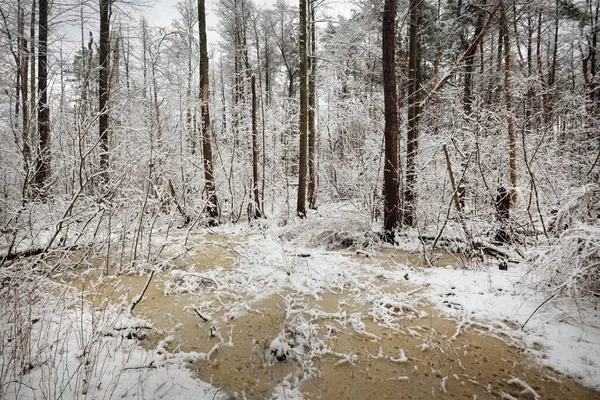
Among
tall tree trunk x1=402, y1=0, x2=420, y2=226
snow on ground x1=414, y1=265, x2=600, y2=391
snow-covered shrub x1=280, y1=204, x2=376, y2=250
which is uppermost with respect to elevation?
tall tree trunk x1=402, y1=0, x2=420, y2=226

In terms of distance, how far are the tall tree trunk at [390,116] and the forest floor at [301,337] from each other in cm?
212

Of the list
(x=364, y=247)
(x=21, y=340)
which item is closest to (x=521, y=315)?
(x=364, y=247)

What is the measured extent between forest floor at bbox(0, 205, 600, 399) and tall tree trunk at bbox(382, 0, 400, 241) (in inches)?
83.5

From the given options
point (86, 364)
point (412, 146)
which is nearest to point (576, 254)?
point (86, 364)

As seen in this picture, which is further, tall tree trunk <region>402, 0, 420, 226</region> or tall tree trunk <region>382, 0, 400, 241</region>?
tall tree trunk <region>402, 0, 420, 226</region>

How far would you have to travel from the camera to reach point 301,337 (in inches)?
127

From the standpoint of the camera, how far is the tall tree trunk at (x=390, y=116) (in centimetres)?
696

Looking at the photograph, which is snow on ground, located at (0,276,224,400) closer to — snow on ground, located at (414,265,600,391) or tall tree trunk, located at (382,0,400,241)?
snow on ground, located at (414,265,600,391)

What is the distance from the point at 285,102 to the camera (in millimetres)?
18438

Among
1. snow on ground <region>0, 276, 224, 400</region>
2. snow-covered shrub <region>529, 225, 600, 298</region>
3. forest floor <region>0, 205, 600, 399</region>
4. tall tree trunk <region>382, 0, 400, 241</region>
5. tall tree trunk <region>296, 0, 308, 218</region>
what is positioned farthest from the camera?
tall tree trunk <region>296, 0, 308, 218</region>

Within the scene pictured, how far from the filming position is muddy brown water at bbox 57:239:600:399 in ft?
8.43

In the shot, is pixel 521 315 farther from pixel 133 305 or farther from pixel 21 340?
pixel 21 340

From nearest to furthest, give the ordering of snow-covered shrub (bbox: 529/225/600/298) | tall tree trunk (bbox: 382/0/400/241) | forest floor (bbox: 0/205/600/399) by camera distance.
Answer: forest floor (bbox: 0/205/600/399) < snow-covered shrub (bbox: 529/225/600/298) < tall tree trunk (bbox: 382/0/400/241)

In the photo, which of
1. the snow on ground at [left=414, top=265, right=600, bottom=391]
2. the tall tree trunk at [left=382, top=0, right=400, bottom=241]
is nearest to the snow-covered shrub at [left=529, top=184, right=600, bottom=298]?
the snow on ground at [left=414, top=265, right=600, bottom=391]
